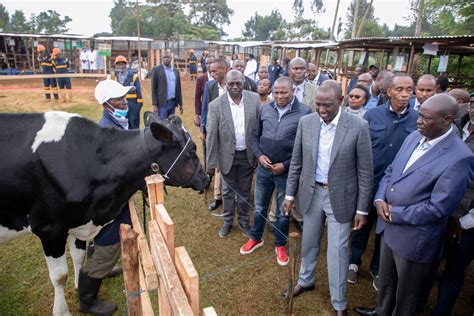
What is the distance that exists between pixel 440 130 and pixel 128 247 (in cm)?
210

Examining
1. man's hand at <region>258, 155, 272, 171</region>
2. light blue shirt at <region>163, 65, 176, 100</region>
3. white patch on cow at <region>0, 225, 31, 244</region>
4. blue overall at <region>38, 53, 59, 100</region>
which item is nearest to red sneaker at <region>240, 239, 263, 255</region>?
man's hand at <region>258, 155, 272, 171</region>

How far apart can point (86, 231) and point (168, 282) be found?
163 centimetres

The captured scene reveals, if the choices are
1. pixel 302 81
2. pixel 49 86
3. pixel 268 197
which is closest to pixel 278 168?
pixel 268 197

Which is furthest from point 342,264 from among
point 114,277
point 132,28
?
point 132,28

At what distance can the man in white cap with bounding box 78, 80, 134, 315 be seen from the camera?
2918 millimetres

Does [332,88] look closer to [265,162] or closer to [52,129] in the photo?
[265,162]

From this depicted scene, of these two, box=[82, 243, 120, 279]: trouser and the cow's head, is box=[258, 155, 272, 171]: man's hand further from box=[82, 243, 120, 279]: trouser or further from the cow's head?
box=[82, 243, 120, 279]: trouser

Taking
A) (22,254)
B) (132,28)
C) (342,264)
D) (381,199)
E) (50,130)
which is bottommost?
(22,254)

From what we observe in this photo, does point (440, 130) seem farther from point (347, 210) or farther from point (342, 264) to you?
point (342, 264)

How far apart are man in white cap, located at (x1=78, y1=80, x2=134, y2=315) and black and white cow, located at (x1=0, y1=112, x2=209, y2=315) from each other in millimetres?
130

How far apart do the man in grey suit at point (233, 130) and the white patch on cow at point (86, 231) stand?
169 centimetres

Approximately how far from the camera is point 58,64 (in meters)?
13.4

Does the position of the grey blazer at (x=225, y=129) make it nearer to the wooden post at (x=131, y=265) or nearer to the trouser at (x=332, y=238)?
the trouser at (x=332, y=238)

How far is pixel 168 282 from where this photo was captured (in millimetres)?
1543
